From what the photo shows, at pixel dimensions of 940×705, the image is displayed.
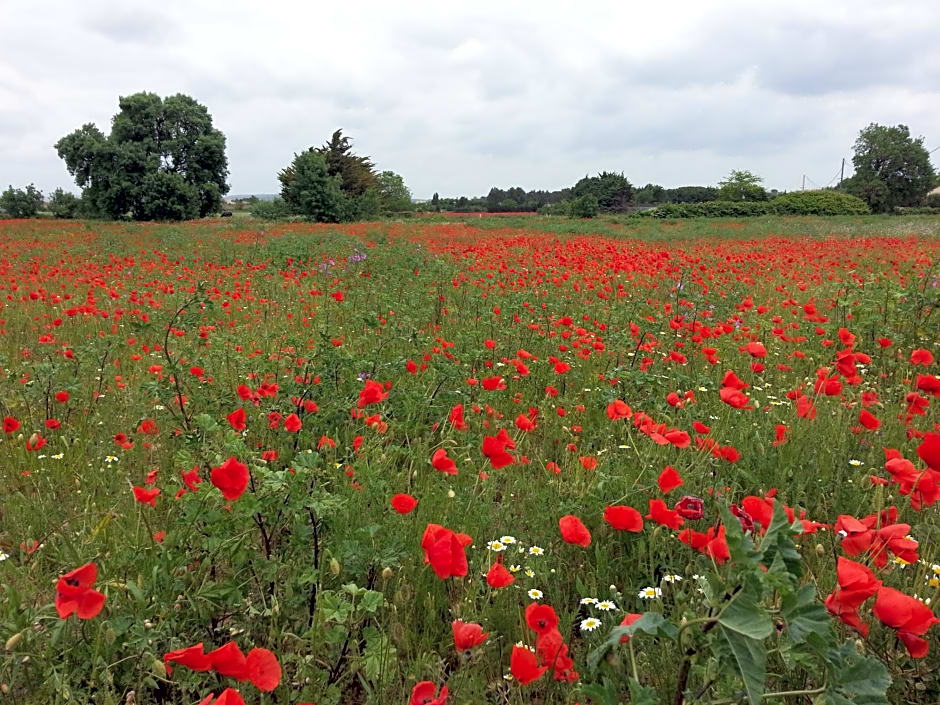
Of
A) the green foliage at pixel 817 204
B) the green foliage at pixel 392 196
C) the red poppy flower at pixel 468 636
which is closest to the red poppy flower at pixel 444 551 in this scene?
the red poppy flower at pixel 468 636

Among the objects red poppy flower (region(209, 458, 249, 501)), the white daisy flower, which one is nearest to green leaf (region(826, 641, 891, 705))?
the white daisy flower

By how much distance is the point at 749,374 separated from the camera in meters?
3.89

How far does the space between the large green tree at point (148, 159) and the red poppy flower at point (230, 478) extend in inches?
1395

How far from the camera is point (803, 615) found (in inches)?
34.3

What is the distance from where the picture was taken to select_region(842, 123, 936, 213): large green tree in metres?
60.3

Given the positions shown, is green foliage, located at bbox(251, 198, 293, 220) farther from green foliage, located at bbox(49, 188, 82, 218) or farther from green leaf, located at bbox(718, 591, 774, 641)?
green leaf, located at bbox(718, 591, 774, 641)

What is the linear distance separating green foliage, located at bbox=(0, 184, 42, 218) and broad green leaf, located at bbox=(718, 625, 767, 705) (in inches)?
2003

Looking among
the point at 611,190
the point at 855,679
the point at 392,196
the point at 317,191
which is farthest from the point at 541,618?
the point at 611,190

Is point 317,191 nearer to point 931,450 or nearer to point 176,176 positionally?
point 176,176

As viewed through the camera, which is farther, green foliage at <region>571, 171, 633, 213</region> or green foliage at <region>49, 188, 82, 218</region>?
green foliage at <region>571, 171, 633, 213</region>

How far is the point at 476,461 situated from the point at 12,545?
187cm

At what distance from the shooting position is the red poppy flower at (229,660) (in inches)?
37.1

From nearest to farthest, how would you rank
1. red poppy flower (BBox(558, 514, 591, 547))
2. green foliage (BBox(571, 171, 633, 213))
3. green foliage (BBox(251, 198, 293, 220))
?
red poppy flower (BBox(558, 514, 591, 547))
green foliage (BBox(251, 198, 293, 220))
green foliage (BBox(571, 171, 633, 213))

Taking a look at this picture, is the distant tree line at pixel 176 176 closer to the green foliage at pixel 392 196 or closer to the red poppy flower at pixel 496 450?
the green foliage at pixel 392 196
